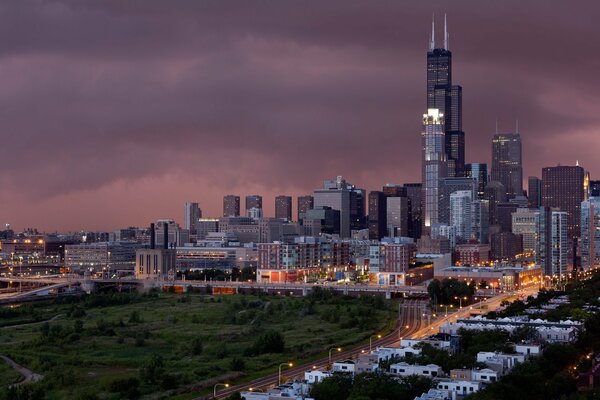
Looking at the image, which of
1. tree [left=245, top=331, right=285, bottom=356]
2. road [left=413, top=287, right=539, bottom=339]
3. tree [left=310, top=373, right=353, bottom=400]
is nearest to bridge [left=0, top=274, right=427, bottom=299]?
road [left=413, top=287, right=539, bottom=339]

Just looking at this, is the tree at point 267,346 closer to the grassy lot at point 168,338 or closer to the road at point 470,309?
the grassy lot at point 168,338

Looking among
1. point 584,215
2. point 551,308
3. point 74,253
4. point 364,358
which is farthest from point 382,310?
point 584,215

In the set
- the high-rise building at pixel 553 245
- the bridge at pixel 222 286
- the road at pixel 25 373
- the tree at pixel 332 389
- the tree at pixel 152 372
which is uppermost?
the high-rise building at pixel 553 245

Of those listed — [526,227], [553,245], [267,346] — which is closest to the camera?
[267,346]

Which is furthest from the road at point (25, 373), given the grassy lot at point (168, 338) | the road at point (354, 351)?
the road at point (354, 351)

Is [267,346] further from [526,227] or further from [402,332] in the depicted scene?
[526,227]

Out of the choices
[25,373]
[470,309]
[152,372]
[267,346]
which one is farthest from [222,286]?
[152,372]
